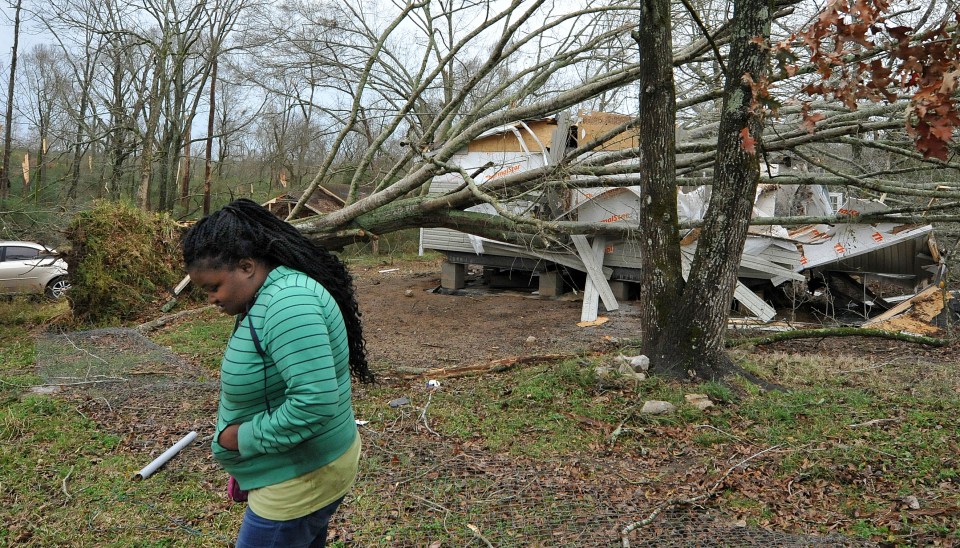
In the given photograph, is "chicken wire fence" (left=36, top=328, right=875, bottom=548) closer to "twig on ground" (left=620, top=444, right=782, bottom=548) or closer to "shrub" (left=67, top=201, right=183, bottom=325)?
"twig on ground" (left=620, top=444, right=782, bottom=548)

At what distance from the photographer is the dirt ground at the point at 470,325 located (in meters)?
8.48

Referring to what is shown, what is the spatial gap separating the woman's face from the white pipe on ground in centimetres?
284

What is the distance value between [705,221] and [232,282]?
4.59 meters

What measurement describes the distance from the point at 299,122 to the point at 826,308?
26534mm

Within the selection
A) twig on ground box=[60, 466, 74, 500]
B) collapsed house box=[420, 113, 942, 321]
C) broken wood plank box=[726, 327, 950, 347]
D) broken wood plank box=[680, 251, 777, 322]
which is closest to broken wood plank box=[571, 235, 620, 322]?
collapsed house box=[420, 113, 942, 321]

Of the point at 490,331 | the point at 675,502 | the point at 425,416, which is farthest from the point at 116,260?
the point at 675,502

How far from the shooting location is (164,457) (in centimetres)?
446

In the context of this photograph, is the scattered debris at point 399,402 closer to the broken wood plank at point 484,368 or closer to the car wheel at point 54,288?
the broken wood plank at point 484,368

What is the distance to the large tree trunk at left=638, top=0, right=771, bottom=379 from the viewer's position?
5.40 m

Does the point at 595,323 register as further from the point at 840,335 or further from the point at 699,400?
the point at 699,400

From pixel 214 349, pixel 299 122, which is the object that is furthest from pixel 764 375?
Result: pixel 299 122

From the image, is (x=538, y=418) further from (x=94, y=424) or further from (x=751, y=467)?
(x=94, y=424)

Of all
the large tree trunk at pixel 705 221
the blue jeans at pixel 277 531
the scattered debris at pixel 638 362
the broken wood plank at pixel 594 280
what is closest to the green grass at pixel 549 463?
the scattered debris at pixel 638 362

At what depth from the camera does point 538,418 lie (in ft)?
17.3
